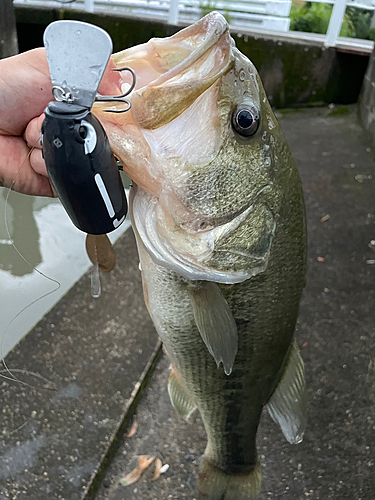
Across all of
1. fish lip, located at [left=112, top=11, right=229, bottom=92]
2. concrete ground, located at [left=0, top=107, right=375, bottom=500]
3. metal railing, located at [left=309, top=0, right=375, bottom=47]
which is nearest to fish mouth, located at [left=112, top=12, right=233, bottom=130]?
fish lip, located at [left=112, top=11, right=229, bottom=92]

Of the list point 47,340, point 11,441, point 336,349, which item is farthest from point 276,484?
point 47,340

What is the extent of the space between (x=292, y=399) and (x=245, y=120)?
2.60 ft

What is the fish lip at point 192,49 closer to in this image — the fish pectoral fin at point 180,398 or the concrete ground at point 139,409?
the fish pectoral fin at point 180,398

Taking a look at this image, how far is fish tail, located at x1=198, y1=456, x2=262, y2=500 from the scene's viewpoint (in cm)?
136

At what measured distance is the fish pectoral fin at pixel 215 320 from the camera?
895mm

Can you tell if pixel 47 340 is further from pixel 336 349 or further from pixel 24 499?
pixel 336 349

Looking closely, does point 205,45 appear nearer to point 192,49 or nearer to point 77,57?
point 192,49

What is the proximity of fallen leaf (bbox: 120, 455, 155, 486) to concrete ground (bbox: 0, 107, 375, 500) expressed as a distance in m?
0.02

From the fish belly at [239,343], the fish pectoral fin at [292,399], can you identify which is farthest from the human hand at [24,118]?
the fish pectoral fin at [292,399]

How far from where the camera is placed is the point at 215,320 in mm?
902

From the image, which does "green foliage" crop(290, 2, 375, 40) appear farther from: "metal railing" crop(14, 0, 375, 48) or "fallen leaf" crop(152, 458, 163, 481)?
"fallen leaf" crop(152, 458, 163, 481)

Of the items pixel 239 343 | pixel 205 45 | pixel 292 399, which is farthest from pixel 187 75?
pixel 292 399

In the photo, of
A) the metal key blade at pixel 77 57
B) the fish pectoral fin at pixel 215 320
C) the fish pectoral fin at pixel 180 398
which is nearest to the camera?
the metal key blade at pixel 77 57

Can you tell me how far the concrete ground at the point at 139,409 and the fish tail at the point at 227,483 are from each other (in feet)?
1.28
